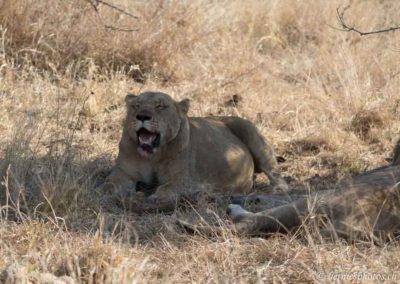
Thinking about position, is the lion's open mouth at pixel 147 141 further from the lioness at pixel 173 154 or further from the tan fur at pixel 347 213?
the tan fur at pixel 347 213

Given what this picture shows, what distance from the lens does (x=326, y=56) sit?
1095 centimetres

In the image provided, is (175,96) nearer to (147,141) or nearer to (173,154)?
(173,154)

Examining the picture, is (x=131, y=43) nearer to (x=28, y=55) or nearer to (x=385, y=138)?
(x=28, y=55)

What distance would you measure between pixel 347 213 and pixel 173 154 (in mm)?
2140

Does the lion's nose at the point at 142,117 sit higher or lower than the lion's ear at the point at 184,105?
lower

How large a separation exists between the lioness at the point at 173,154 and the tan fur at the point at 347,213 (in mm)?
1202

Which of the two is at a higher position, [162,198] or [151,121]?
[151,121]

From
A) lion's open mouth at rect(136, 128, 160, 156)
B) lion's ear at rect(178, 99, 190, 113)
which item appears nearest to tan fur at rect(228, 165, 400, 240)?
lion's open mouth at rect(136, 128, 160, 156)

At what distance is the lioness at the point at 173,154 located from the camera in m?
6.91

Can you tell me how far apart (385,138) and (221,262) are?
421 cm

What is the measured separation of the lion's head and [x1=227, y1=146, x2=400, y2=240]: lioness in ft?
5.09

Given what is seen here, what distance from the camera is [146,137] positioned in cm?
693

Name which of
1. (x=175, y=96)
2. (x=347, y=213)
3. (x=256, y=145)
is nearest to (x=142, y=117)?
(x=256, y=145)

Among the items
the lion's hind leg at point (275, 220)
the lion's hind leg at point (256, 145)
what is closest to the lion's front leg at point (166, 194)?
the lion's hind leg at point (275, 220)
